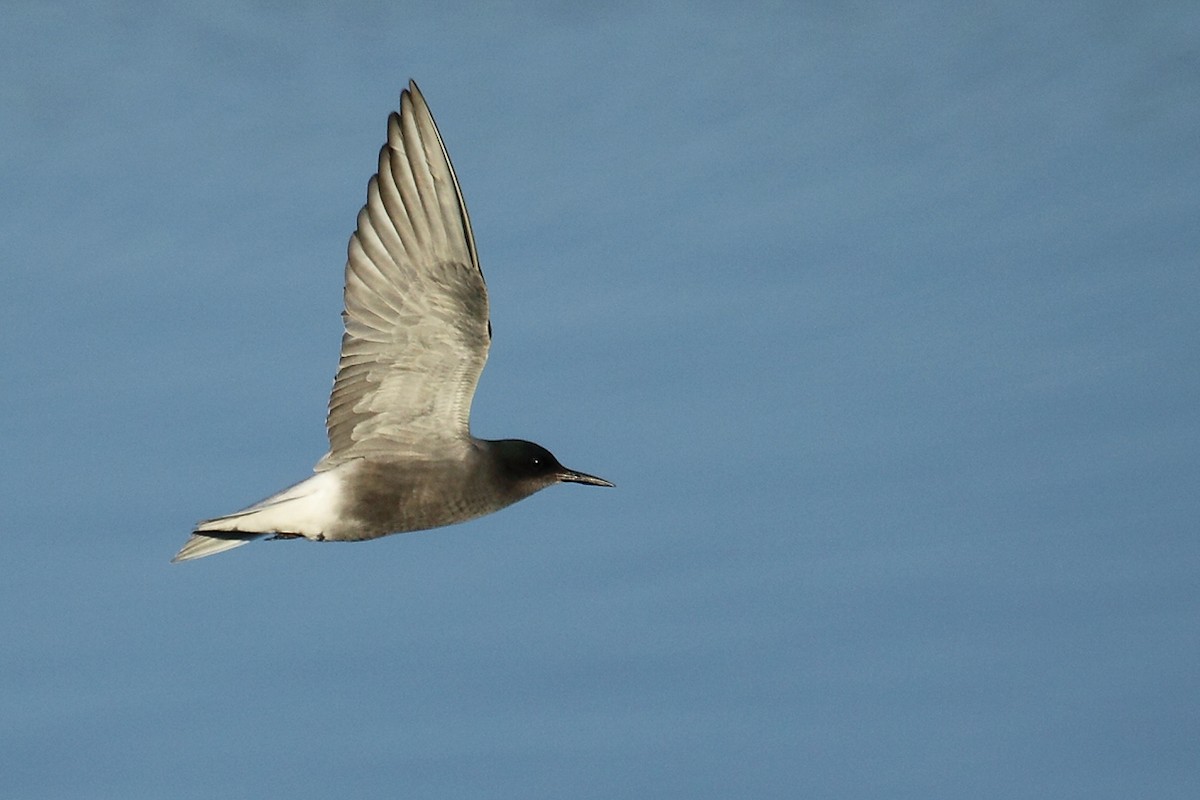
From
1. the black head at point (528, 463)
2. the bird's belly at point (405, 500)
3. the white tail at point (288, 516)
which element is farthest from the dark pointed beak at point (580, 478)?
the white tail at point (288, 516)

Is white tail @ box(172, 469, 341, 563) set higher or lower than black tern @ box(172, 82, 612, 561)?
lower

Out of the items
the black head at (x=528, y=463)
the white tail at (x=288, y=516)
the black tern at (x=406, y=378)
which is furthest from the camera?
the black head at (x=528, y=463)

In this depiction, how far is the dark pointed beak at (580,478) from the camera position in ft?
41.4

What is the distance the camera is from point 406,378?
1203 cm

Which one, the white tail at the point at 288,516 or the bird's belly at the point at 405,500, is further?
the bird's belly at the point at 405,500

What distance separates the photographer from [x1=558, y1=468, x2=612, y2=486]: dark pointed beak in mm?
12609

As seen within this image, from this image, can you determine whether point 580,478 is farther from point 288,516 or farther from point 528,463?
point 288,516

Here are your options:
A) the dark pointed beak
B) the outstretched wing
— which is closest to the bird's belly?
the outstretched wing

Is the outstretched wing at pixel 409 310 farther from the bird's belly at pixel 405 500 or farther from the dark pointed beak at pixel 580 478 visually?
the dark pointed beak at pixel 580 478

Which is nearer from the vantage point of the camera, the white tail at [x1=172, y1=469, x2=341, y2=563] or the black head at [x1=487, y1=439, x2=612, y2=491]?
the white tail at [x1=172, y1=469, x2=341, y2=563]

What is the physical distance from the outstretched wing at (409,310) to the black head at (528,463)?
0.29 m

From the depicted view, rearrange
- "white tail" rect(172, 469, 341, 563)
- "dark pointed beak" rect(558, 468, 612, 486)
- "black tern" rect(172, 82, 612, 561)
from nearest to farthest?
"white tail" rect(172, 469, 341, 563)
"black tern" rect(172, 82, 612, 561)
"dark pointed beak" rect(558, 468, 612, 486)

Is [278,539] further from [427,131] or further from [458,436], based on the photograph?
[427,131]

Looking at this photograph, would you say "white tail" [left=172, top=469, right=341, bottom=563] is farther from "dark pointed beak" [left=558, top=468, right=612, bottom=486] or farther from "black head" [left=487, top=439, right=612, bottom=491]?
"dark pointed beak" [left=558, top=468, right=612, bottom=486]
